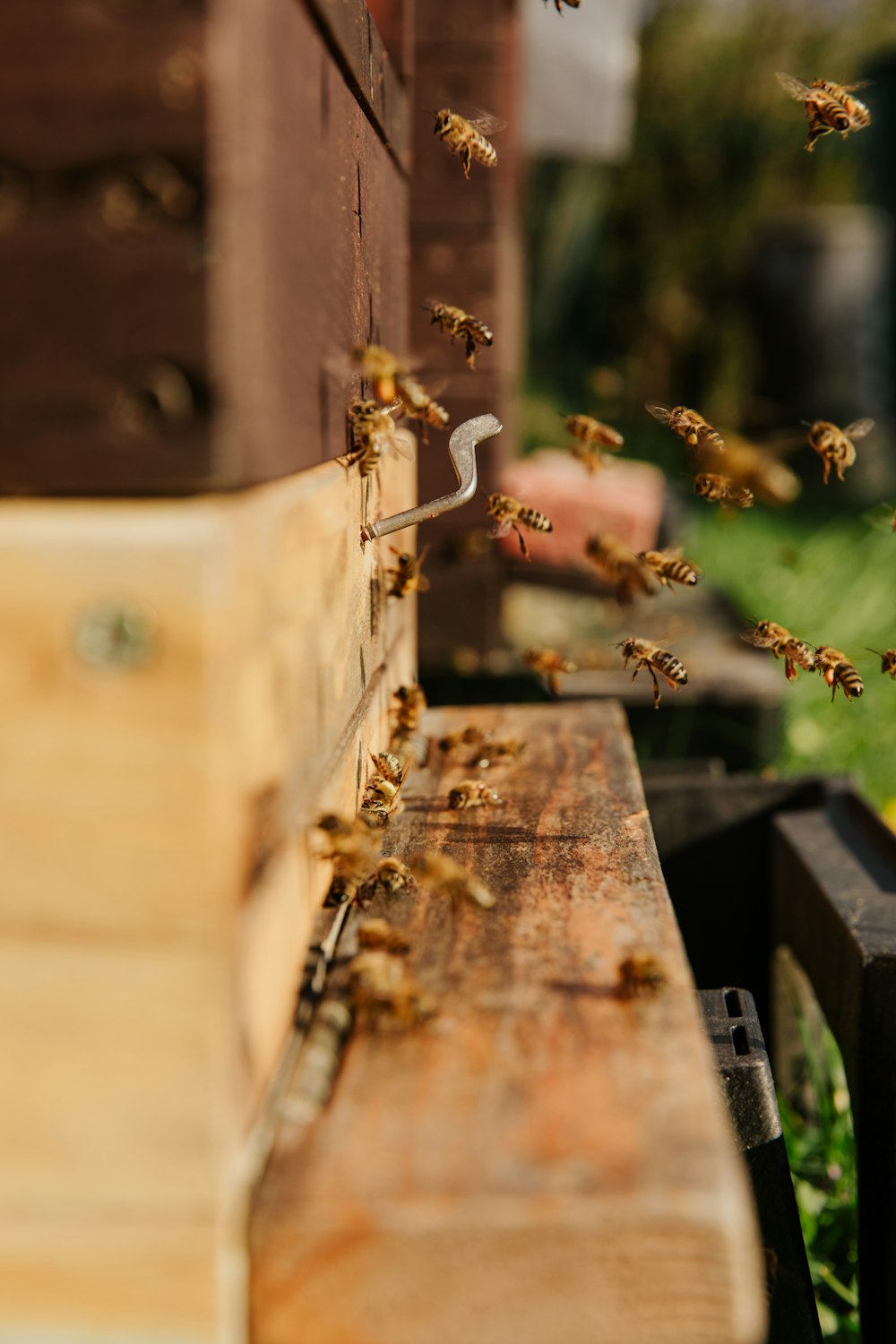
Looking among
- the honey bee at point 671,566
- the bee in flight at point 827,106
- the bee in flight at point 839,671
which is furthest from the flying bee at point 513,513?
the bee in flight at point 827,106

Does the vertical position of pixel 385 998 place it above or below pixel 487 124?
below

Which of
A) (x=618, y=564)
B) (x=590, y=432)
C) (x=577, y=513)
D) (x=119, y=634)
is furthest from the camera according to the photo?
(x=577, y=513)

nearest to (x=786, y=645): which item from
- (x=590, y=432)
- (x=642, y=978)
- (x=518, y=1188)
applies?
(x=590, y=432)

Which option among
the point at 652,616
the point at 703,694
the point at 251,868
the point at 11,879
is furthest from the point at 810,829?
the point at 652,616

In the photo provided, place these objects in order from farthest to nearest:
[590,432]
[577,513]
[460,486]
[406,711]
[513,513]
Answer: [577,513] → [590,432] → [513,513] → [406,711] → [460,486]

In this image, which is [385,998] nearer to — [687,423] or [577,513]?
[687,423]

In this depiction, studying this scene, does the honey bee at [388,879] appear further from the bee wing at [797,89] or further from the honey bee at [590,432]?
the bee wing at [797,89]

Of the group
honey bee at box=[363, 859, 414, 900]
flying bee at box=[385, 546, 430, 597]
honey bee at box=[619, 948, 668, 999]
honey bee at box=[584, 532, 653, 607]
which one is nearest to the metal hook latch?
flying bee at box=[385, 546, 430, 597]

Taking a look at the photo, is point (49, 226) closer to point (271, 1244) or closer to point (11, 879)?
point (11, 879)
